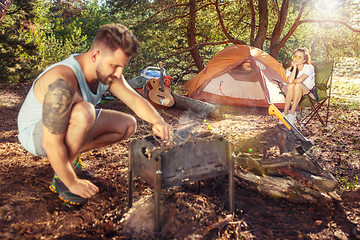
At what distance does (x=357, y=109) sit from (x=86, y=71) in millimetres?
7799

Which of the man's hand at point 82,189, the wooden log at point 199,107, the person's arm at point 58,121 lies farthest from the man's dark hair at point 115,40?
the wooden log at point 199,107

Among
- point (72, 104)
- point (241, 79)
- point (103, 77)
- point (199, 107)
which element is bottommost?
point (199, 107)

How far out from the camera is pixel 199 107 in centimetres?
658

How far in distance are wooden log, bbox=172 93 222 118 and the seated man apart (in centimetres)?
412

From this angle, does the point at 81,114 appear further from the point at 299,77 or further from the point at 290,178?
the point at 299,77

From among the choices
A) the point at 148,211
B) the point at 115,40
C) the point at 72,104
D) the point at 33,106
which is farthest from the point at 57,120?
the point at 148,211

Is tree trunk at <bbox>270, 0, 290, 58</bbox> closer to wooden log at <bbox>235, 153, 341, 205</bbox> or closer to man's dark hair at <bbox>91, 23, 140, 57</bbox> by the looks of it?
wooden log at <bbox>235, 153, 341, 205</bbox>

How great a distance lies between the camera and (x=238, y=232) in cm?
216

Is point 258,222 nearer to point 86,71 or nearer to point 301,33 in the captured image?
point 86,71

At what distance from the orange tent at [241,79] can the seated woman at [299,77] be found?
173 cm

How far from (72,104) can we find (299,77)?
15.4 feet

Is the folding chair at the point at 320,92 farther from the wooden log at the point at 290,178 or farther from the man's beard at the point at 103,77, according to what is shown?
the man's beard at the point at 103,77

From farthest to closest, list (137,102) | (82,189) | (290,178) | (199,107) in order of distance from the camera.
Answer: (199,107), (290,178), (137,102), (82,189)

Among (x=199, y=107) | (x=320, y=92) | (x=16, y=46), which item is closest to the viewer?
(x=320, y=92)
